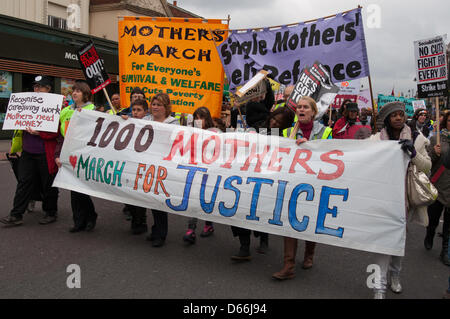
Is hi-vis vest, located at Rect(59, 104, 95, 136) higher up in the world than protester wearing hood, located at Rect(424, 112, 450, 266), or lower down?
higher up

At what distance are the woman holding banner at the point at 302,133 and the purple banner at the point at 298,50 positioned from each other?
1.30 meters

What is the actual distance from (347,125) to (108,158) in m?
4.02

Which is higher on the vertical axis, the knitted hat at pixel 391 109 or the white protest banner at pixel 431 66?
the white protest banner at pixel 431 66

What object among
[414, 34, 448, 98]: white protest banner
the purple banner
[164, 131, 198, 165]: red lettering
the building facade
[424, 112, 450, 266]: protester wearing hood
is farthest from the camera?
the building facade

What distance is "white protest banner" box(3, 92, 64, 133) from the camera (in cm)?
520

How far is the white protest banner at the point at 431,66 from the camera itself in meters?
4.88

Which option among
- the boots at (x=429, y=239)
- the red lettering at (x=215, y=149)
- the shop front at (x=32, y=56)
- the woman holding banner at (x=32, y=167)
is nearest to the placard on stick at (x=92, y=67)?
the woman holding banner at (x=32, y=167)

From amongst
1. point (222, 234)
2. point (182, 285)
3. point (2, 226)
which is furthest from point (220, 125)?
point (2, 226)

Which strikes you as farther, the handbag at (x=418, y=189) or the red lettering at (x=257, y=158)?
the red lettering at (x=257, y=158)

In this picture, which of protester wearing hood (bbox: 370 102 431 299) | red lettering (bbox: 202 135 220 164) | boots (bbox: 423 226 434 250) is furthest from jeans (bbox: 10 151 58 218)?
boots (bbox: 423 226 434 250)

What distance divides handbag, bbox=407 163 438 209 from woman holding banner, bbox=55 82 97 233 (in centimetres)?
372

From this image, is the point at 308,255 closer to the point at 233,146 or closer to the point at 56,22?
the point at 233,146

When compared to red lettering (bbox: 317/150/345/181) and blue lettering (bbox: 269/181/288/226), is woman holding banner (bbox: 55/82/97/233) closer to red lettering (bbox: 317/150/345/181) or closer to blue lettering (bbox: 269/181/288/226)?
blue lettering (bbox: 269/181/288/226)

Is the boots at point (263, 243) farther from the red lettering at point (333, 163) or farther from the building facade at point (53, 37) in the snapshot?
the building facade at point (53, 37)
